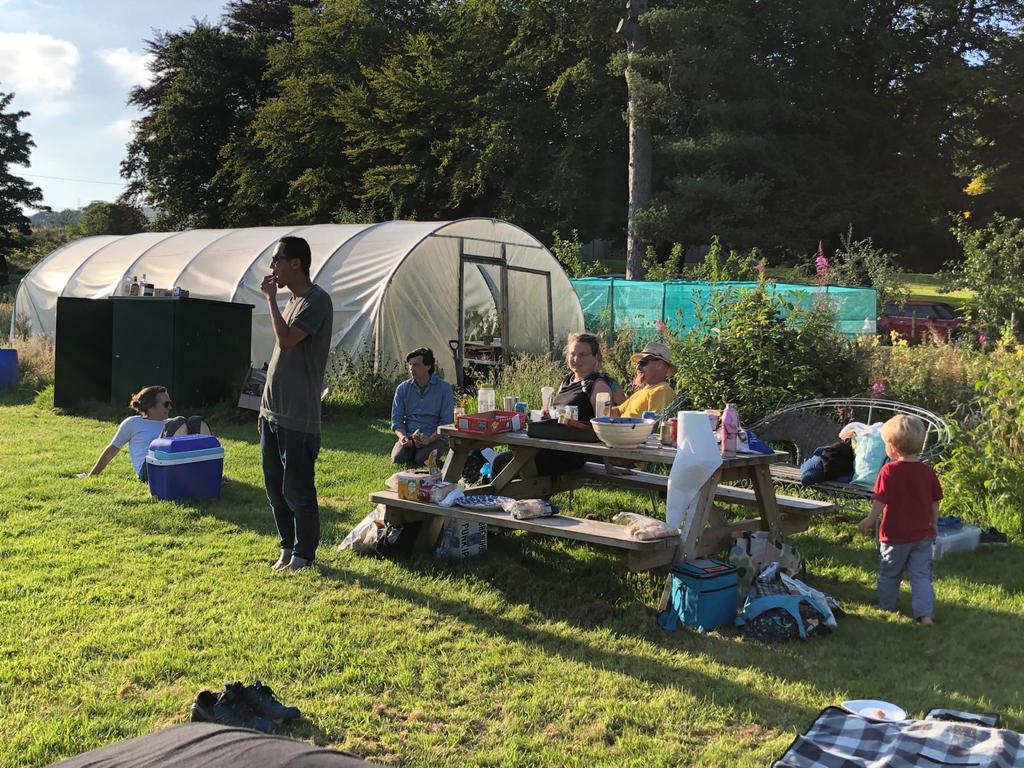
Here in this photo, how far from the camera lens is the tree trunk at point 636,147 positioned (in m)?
25.8

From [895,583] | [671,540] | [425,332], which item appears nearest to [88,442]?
[425,332]

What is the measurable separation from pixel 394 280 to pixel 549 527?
8609 millimetres

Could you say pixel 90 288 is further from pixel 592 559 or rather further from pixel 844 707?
pixel 844 707

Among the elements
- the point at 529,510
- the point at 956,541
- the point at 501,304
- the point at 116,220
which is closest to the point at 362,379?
the point at 501,304

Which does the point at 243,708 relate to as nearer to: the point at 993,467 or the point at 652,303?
the point at 993,467

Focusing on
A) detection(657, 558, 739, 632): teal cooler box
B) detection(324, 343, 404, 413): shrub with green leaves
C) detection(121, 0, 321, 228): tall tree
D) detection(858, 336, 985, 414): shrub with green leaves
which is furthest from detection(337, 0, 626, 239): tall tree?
detection(657, 558, 739, 632): teal cooler box

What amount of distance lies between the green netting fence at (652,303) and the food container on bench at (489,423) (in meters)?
7.95

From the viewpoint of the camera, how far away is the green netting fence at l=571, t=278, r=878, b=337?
14.1m

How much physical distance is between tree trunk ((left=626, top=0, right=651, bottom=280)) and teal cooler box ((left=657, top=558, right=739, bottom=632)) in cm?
2146

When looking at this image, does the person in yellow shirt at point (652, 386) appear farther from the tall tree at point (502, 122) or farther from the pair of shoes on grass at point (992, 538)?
the tall tree at point (502, 122)

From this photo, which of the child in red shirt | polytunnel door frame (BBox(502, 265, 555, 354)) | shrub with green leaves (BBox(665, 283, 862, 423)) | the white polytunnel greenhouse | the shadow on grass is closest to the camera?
the shadow on grass

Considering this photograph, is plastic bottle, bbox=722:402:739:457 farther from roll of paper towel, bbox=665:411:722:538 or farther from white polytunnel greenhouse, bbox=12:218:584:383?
white polytunnel greenhouse, bbox=12:218:584:383

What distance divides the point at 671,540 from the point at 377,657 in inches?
65.9

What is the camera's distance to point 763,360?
8.37m
